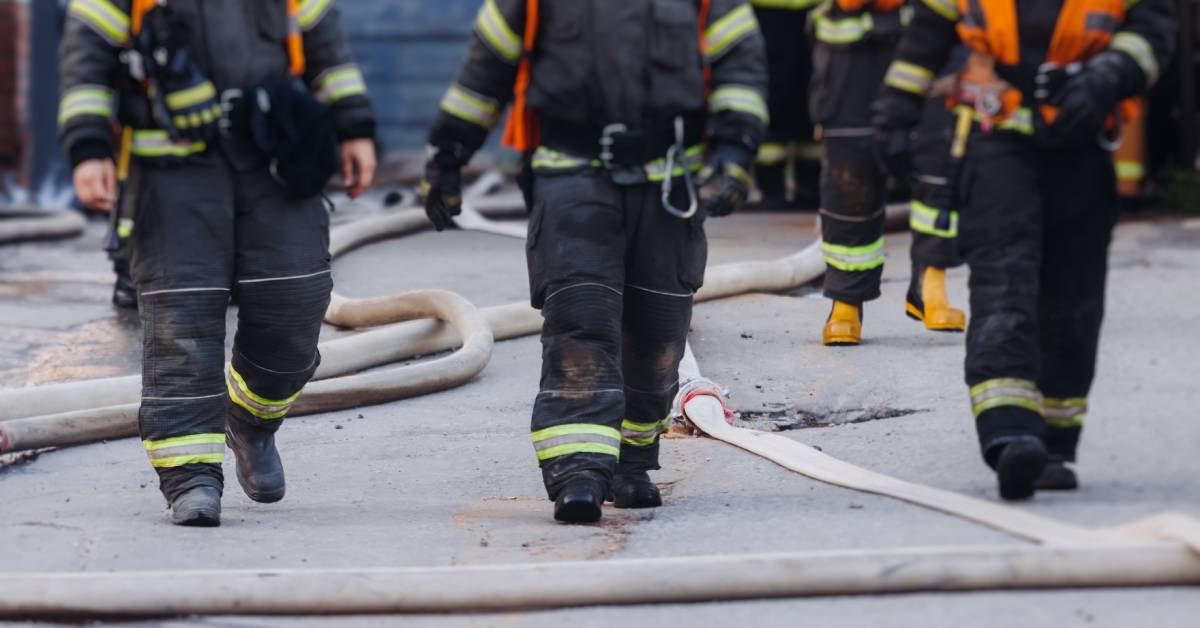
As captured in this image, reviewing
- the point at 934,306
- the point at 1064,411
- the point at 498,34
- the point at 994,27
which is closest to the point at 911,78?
the point at 994,27

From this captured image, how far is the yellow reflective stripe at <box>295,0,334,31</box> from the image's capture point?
15.9 feet

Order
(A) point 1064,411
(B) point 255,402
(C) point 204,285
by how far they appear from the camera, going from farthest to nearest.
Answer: (B) point 255,402 → (C) point 204,285 → (A) point 1064,411

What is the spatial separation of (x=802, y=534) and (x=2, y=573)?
170 cm

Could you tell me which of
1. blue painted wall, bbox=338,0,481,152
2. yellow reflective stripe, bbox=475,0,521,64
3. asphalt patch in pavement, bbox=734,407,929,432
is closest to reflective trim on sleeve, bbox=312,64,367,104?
yellow reflective stripe, bbox=475,0,521,64

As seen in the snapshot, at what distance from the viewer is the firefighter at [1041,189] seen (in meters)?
4.39

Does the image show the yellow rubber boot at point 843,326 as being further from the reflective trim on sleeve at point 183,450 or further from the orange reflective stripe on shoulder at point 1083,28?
the reflective trim on sleeve at point 183,450

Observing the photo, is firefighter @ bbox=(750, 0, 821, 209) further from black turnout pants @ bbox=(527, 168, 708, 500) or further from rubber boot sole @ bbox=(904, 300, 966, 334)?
black turnout pants @ bbox=(527, 168, 708, 500)

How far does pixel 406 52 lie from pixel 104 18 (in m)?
11.6

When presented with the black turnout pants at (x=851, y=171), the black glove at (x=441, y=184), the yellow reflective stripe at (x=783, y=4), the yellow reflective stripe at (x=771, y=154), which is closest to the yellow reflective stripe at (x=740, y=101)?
the black glove at (x=441, y=184)

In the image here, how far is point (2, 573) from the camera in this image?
382cm

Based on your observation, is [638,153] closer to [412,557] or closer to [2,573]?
[412,557]

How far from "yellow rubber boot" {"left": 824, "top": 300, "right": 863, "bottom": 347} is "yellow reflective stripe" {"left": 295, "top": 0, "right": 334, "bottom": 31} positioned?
2834 mm

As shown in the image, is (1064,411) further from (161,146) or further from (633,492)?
(161,146)

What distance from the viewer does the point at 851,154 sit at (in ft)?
23.3
